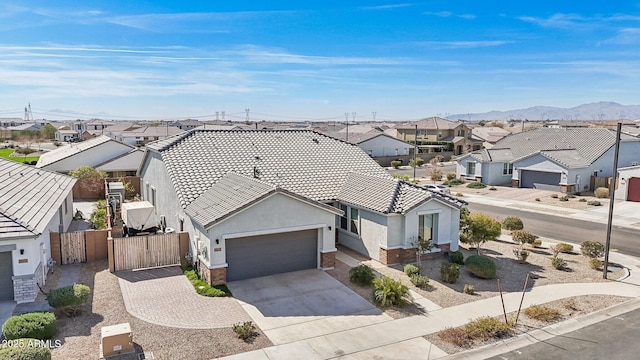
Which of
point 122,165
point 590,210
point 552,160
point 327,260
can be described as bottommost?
point 590,210

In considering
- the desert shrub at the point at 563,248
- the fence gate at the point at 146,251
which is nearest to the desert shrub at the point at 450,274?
the desert shrub at the point at 563,248

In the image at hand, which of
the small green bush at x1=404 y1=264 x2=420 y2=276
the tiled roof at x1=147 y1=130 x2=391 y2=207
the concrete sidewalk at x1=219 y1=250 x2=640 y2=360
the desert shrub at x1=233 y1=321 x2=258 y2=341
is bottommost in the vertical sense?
the concrete sidewalk at x1=219 y1=250 x2=640 y2=360

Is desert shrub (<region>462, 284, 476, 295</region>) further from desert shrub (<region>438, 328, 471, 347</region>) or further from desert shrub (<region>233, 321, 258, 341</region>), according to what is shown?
desert shrub (<region>233, 321, 258, 341</region>)

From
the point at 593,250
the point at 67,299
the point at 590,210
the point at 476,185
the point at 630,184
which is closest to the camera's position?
the point at 67,299

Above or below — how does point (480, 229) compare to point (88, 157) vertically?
below

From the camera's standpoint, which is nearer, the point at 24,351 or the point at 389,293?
the point at 24,351

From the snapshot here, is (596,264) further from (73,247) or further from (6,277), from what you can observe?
(6,277)

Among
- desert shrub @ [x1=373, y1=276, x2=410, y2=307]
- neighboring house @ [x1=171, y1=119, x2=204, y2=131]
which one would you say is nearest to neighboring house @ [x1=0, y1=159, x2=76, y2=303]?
desert shrub @ [x1=373, y1=276, x2=410, y2=307]

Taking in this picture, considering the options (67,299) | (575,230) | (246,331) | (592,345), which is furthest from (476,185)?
(67,299)
